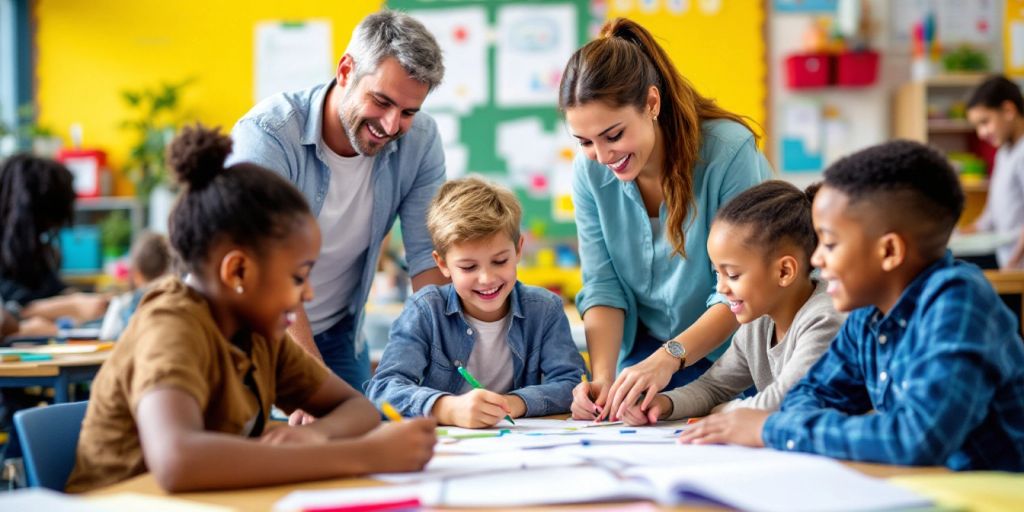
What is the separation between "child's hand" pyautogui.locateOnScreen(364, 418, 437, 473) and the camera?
3.71 feet

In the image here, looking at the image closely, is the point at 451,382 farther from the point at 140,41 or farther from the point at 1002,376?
the point at 140,41

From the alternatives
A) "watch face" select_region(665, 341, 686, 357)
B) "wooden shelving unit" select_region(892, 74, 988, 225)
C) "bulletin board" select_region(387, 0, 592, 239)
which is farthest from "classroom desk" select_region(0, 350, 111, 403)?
"wooden shelving unit" select_region(892, 74, 988, 225)

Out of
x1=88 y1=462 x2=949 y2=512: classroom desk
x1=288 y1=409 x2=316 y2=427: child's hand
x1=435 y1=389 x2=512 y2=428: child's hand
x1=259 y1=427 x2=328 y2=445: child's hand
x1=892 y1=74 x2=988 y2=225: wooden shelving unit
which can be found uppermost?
x1=892 y1=74 x2=988 y2=225: wooden shelving unit

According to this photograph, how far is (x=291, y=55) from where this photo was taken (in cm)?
589

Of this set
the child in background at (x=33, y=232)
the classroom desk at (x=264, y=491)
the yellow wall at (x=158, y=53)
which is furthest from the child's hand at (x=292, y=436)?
the yellow wall at (x=158, y=53)

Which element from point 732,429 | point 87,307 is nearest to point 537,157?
point 87,307

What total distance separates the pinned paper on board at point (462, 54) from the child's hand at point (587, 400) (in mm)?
4134

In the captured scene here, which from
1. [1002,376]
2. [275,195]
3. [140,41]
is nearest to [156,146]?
[140,41]

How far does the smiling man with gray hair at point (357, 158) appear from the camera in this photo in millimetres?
1883

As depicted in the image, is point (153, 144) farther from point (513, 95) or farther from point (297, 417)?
point (297, 417)

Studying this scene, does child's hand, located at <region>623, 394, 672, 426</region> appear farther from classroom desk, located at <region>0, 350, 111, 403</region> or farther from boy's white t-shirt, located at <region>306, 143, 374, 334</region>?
classroom desk, located at <region>0, 350, 111, 403</region>

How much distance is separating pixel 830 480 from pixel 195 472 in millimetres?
668

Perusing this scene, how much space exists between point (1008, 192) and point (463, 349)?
3.71 meters

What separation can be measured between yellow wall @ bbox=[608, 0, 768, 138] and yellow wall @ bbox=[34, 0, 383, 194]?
6.37 feet
